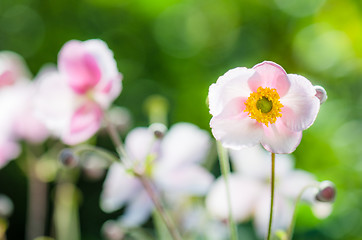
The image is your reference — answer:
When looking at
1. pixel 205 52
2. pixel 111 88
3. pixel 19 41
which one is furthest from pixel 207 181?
pixel 19 41

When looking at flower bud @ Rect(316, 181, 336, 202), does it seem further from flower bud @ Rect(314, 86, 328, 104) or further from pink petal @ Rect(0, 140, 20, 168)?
pink petal @ Rect(0, 140, 20, 168)

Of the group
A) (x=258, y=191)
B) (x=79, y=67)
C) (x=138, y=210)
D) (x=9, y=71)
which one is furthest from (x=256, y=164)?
(x=9, y=71)

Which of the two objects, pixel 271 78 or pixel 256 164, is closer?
pixel 271 78

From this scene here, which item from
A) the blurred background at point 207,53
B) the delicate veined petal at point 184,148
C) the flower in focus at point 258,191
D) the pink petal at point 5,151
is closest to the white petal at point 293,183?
the flower in focus at point 258,191

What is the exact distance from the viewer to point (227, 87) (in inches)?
17.3

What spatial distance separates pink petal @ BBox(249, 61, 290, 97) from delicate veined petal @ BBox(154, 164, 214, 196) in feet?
0.85

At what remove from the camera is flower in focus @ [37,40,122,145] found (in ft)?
1.95

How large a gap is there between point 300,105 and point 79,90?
0.29m

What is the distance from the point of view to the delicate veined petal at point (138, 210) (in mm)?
709

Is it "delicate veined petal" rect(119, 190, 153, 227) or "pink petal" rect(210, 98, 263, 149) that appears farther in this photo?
"delicate veined petal" rect(119, 190, 153, 227)

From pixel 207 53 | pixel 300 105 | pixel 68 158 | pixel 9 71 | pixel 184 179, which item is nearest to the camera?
pixel 300 105

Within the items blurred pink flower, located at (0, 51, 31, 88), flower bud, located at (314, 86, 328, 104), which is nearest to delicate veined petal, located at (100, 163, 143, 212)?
blurred pink flower, located at (0, 51, 31, 88)

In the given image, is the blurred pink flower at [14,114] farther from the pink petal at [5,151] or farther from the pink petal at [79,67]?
the pink petal at [79,67]

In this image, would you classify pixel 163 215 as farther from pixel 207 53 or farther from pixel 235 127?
pixel 207 53
